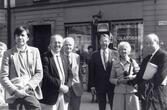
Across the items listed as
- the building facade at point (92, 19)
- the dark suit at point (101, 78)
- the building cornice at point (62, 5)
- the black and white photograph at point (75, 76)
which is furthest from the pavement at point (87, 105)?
the building cornice at point (62, 5)

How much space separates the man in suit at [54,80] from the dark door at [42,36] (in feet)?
51.1

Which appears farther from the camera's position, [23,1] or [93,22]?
[23,1]

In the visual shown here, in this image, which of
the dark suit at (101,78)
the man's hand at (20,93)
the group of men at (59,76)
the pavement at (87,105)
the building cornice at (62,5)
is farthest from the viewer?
the building cornice at (62,5)

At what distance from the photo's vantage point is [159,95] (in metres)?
6.84

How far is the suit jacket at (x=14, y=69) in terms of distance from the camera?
5.86 m

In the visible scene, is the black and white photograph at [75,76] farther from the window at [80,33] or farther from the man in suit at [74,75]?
the window at [80,33]

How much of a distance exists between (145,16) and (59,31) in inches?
207

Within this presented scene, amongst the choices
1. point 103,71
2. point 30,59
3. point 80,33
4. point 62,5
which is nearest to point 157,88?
point 103,71

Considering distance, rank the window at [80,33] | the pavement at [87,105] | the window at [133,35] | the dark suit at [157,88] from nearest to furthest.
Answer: the dark suit at [157,88] → the pavement at [87,105] → the window at [133,35] → the window at [80,33]

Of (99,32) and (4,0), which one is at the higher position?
(4,0)

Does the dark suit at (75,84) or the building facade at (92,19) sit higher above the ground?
the building facade at (92,19)

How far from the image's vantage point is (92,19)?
2003 centimetres

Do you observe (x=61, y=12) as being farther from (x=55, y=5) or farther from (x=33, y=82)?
(x=33, y=82)

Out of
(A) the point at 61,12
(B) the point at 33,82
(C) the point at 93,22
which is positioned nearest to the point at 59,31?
(A) the point at 61,12
